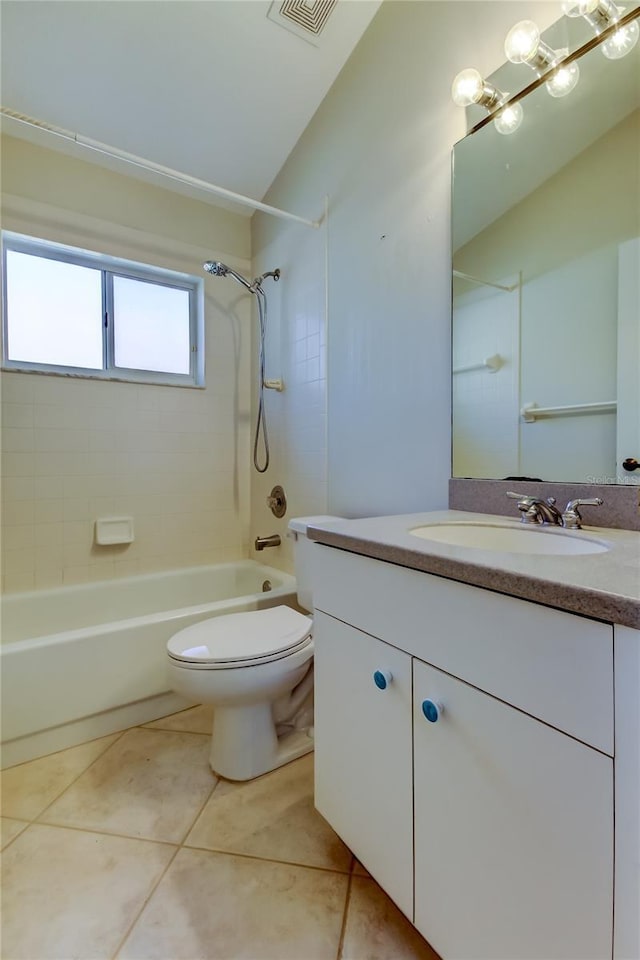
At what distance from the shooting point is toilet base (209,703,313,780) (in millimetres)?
1278

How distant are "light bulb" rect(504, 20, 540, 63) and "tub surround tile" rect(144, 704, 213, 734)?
7.15ft

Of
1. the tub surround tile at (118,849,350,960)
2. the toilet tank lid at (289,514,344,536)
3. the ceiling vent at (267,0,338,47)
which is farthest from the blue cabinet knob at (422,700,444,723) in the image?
the ceiling vent at (267,0,338,47)

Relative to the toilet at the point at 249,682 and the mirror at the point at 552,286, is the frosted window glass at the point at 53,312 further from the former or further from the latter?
the mirror at the point at 552,286

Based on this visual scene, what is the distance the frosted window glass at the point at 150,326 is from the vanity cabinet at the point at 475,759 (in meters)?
1.85

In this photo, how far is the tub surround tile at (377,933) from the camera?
2.68 feet

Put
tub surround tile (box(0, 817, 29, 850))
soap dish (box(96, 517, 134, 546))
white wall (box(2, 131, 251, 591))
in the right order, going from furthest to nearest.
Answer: soap dish (box(96, 517, 134, 546)) → white wall (box(2, 131, 251, 591)) → tub surround tile (box(0, 817, 29, 850))

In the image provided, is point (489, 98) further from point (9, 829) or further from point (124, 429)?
point (9, 829)

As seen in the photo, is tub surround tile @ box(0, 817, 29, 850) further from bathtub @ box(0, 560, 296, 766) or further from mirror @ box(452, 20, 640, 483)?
mirror @ box(452, 20, 640, 483)

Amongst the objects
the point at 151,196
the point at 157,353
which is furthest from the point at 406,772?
the point at 151,196

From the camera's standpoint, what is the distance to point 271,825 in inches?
44.1

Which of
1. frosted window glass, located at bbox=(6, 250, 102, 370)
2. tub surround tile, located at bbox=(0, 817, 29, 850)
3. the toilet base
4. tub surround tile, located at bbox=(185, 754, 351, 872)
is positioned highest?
frosted window glass, located at bbox=(6, 250, 102, 370)

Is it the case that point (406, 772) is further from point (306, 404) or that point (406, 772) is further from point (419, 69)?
point (419, 69)

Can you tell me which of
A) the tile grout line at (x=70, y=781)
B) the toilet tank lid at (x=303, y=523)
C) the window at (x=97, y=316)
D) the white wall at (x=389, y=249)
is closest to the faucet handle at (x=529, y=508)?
the white wall at (x=389, y=249)

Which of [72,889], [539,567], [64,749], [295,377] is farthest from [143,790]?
[295,377]
